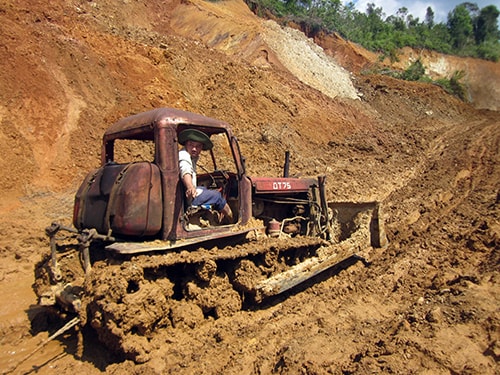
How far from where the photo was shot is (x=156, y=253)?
377 centimetres

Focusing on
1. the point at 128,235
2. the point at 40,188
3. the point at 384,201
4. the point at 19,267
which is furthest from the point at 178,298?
the point at 384,201

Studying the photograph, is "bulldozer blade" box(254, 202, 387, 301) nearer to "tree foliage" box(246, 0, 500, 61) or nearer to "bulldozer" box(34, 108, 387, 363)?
"bulldozer" box(34, 108, 387, 363)

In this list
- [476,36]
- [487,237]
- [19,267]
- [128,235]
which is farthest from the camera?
[476,36]

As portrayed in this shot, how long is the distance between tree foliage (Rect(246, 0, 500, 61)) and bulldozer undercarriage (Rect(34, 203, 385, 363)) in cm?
2643

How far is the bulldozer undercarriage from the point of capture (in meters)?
3.34

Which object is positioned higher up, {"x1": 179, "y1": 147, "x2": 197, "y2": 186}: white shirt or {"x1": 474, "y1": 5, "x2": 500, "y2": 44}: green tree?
{"x1": 474, "y1": 5, "x2": 500, "y2": 44}: green tree

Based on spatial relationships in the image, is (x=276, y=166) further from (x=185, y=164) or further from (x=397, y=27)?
(x=397, y=27)

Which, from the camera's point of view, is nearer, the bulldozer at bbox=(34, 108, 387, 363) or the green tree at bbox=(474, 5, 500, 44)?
the bulldozer at bbox=(34, 108, 387, 363)

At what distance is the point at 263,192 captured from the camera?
5258 millimetres

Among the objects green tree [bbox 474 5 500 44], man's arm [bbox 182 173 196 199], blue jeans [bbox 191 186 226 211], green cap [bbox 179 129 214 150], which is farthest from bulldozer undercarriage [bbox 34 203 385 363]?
green tree [bbox 474 5 500 44]

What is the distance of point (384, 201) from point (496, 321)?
631cm

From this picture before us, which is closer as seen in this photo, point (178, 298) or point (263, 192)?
point (178, 298)

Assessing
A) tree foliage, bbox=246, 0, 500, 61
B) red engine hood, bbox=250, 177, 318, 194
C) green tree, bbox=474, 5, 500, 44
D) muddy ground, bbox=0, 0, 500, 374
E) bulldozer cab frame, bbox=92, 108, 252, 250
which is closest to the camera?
muddy ground, bbox=0, 0, 500, 374

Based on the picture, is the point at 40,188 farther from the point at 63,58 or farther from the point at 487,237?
the point at 487,237
